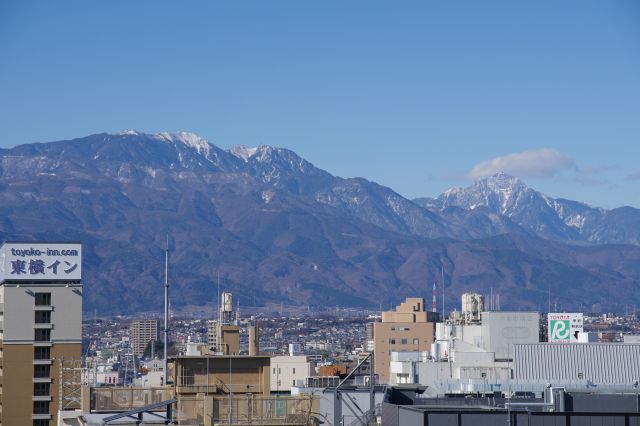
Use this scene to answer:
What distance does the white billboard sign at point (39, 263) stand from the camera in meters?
90.5

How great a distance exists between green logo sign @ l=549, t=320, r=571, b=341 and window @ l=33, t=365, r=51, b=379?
4457 cm

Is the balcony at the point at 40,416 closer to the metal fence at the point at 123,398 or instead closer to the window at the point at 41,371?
the window at the point at 41,371

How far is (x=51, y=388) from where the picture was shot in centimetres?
8362

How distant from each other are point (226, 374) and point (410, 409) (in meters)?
18.7

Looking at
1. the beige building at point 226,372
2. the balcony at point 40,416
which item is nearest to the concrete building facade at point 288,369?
the balcony at point 40,416

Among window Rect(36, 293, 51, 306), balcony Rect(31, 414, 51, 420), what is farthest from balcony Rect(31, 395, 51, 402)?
window Rect(36, 293, 51, 306)

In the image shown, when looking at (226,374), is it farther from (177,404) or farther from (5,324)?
(5,324)

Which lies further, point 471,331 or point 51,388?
point 471,331

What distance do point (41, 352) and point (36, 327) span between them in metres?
1.46

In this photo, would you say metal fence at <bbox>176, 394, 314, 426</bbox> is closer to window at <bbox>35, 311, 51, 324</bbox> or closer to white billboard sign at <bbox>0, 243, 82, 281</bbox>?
window at <bbox>35, 311, 51, 324</bbox>

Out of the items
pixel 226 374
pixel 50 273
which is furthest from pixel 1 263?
pixel 226 374

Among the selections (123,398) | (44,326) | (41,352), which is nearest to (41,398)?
(41,352)

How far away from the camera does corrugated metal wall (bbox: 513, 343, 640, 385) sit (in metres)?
63.1

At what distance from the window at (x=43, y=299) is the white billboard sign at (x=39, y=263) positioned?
2004 mm
